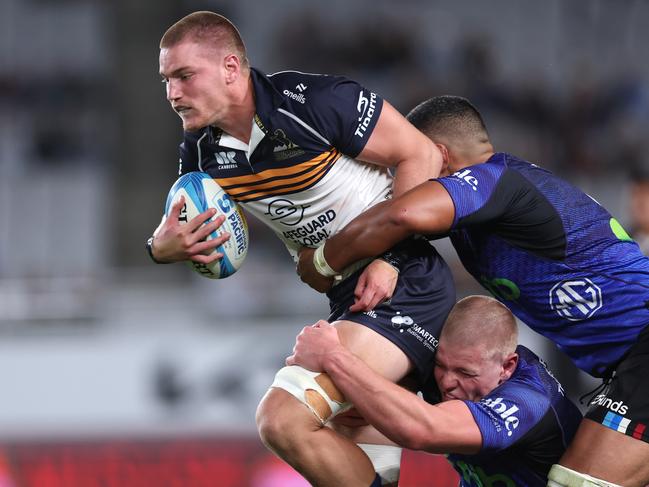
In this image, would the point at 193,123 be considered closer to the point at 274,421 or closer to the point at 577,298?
the point at 274,421

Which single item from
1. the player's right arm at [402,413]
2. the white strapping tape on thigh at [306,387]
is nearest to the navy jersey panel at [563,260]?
the player's right arm at [402,413]

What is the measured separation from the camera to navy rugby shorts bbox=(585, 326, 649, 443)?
374 centimetres

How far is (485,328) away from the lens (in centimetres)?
377

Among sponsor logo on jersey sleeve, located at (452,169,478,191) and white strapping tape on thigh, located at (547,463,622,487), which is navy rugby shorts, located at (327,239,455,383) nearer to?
sponsor logo on jersey sleeve, located at (452,169,478,191)

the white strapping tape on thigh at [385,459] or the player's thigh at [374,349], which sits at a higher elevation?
the player's thigh at [374,349]

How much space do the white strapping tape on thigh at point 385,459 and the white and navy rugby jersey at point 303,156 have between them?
0.80 meters

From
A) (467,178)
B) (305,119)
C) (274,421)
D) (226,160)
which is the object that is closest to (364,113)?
(305,119)

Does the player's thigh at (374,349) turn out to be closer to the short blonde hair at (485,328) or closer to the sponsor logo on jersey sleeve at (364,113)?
the short blonde hair at (485,328)

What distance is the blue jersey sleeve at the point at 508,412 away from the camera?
11.8ft

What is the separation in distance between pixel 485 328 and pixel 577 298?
1.24ft

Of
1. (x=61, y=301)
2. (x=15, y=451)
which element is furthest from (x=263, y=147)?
(x=61, y=301)

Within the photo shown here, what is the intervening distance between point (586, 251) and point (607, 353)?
39 centimetres

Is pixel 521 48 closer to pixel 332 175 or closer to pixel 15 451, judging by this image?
pixel 15 451

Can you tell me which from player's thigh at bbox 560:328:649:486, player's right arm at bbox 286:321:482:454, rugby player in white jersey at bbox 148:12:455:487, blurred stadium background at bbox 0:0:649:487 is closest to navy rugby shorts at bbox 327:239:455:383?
rugby player in white jersey at bbox 148:12:455:487
